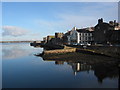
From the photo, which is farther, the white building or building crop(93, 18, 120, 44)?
the white building

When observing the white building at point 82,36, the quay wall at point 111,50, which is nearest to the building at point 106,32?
the white building at point 82,36

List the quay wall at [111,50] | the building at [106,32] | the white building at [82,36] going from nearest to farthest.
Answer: the quay wall at [111,50], the building at [106,32], the white building at [82,36]

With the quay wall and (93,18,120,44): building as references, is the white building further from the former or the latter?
the quay wall

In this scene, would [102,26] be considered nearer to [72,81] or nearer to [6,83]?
[72,81]

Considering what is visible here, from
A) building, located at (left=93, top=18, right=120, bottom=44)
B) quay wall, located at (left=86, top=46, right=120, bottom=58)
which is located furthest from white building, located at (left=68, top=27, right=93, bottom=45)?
quay wall, located at (left=86, top=46, right=120, bottom=58)

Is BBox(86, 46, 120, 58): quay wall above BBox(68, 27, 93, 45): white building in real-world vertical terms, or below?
below

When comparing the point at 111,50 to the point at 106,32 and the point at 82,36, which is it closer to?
the point at 106,32

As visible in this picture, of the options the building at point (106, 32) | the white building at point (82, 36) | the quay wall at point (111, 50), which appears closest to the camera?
the quay wall at point (111, 50)

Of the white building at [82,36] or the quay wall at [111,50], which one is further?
the white building at [82,36]

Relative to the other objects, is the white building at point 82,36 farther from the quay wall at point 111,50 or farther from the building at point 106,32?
the quay wall at point 111,50

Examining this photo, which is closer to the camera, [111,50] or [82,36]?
→ [111,50]

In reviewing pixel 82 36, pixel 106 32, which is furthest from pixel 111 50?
pixel 82 36

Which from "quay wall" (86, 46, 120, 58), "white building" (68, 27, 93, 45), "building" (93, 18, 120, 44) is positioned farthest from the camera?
"white building" (68, 27, 93, 45)

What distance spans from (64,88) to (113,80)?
8135 mm
